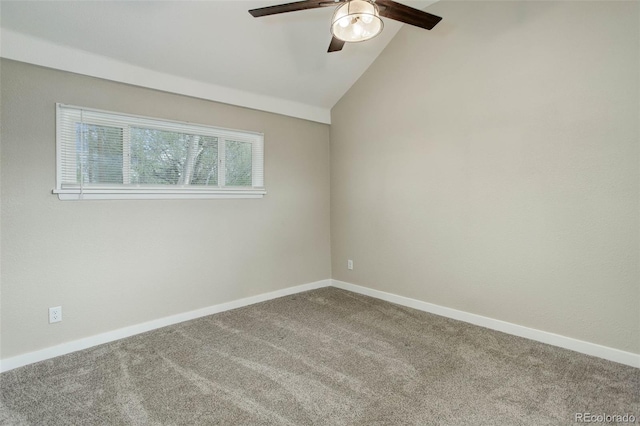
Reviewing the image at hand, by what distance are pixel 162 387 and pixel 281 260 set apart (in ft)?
6.51

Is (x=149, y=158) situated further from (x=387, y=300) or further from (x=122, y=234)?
(x=387, y=300)

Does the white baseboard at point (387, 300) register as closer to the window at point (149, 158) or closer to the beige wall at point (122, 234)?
the beige wall at point (122, 234)

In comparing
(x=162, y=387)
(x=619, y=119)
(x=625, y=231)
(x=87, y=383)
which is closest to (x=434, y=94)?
(x=619, y=119)

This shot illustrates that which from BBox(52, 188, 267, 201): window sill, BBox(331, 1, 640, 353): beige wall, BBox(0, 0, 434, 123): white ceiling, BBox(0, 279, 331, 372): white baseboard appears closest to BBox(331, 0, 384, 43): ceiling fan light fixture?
BBox(0, 0, 434, 123): white ceiling

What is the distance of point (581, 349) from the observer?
240 centimetres

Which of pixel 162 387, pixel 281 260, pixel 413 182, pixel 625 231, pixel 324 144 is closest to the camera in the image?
pixel 162 387

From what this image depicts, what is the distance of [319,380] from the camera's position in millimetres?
2076

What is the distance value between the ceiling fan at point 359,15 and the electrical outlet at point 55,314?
2.54 metres

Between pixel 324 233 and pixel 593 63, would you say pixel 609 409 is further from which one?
pixel 324 233

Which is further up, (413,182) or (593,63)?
(593,63)

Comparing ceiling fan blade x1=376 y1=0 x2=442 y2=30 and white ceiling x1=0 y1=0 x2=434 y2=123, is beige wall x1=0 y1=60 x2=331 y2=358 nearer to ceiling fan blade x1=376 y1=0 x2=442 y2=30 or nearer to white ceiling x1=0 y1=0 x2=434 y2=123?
white ceiling x1=0 y1=0 x2=434 y2=123

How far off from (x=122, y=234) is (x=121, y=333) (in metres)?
0.82

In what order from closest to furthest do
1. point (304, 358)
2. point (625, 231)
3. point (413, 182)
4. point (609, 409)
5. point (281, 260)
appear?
point (609, 409) < point (625, 231) < point (304, 358) < point (413, 182) < point (281, 260)

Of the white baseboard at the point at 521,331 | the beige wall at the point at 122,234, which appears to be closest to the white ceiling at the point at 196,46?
the beige wall at the point at 122,234
